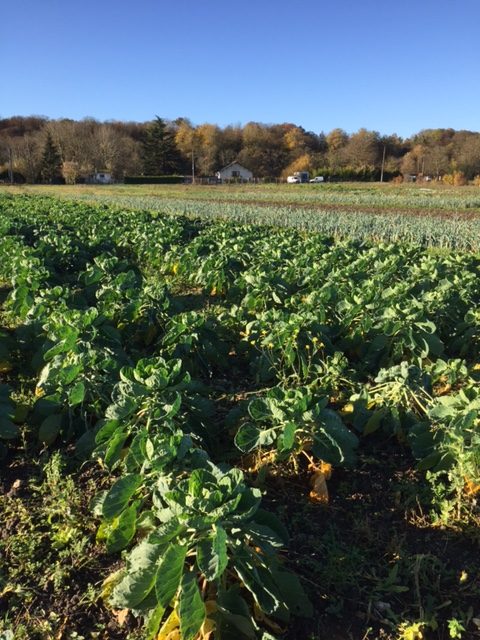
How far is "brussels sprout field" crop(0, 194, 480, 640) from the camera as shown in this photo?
2141mm

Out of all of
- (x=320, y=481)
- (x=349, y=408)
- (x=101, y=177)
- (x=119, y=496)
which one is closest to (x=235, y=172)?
(x=101, y=177)

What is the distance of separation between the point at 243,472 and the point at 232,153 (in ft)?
325

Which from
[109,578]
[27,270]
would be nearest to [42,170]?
[27,270]

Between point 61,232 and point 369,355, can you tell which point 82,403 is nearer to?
point 369,355

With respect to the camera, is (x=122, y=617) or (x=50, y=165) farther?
(x=50, y=165)

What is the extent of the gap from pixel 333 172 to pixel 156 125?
2934 cm

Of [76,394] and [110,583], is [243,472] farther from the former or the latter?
[76,394]

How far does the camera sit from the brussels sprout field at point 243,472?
84.3 inches

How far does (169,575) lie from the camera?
77.5 inches

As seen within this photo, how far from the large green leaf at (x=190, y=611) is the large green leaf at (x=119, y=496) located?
2.24 feet

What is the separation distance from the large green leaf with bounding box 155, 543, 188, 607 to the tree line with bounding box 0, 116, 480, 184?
72972 millimetres

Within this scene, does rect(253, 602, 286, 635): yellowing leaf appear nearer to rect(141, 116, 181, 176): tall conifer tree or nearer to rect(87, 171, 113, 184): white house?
rect(87, 171, 113, 184): white house

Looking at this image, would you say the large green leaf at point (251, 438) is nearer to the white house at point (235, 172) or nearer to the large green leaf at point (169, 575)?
the large green leaf at point (169, 575)

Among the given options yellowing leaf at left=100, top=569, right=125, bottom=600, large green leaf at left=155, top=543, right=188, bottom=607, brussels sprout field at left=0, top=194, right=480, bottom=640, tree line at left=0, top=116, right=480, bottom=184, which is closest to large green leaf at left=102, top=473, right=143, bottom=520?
brussels sprout field at left=0, top=194, right=480, bottom=640
